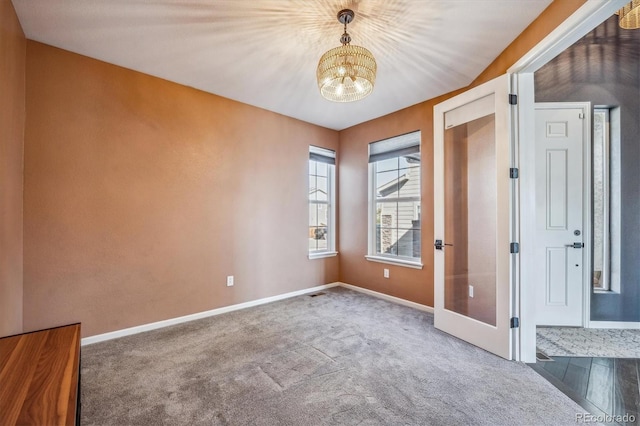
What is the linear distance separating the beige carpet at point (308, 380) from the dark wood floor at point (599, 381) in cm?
12

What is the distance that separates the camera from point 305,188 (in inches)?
172

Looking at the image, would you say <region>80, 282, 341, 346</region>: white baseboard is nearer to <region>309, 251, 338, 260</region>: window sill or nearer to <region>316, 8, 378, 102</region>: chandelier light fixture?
<region>309, 251, 338, 260</region>: window sill

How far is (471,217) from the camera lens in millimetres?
2850

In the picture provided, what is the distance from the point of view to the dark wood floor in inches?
69.6

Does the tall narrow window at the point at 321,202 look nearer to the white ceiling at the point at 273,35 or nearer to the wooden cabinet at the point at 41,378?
the white ceiling at the point at 273,35

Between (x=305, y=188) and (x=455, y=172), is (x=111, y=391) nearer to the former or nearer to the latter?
(x=305, y=188)

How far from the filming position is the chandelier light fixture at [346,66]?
1.97m

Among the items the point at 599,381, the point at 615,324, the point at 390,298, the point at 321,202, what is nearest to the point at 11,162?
the point at 321,202

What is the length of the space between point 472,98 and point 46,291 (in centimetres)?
415

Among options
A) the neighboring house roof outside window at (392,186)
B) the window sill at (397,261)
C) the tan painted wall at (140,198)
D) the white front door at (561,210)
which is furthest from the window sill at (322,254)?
the white front door at (561,210)

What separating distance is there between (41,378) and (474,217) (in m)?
3.15

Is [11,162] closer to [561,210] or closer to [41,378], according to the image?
[41,378]

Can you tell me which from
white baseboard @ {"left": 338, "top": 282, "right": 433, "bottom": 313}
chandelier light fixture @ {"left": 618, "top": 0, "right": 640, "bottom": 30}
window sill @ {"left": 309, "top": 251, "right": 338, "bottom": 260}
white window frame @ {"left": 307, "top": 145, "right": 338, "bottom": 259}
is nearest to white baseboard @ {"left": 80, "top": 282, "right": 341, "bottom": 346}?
window sill @ {"left": 309, "top": 251, "right": 338, "bottom": 260}

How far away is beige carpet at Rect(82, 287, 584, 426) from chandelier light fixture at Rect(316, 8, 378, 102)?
218 cm
